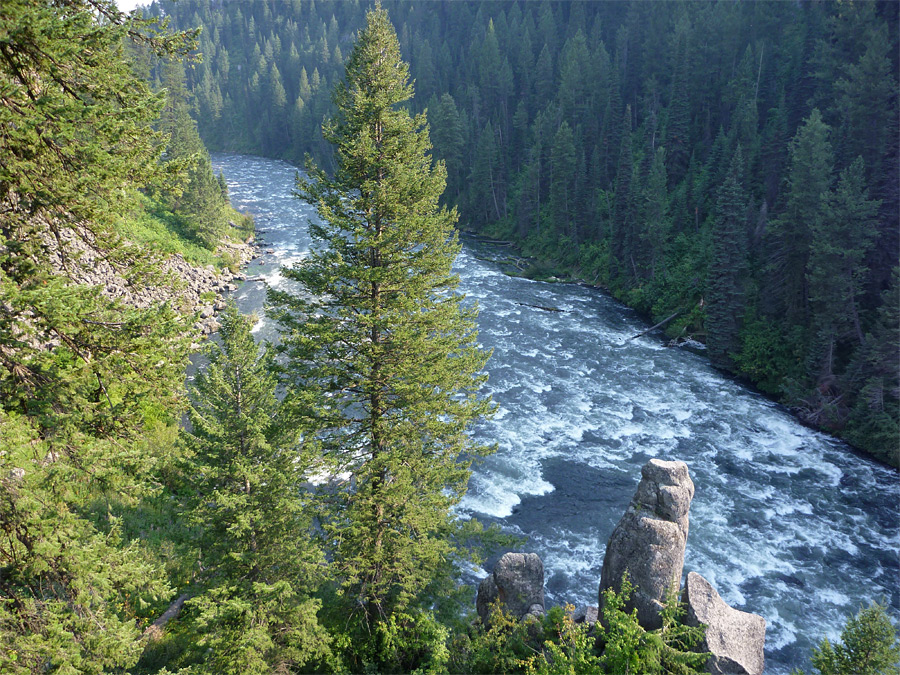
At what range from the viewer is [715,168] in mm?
52562

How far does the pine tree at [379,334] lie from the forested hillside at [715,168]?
2485 cm

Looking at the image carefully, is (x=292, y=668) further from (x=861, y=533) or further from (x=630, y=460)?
(x=861, y=533)

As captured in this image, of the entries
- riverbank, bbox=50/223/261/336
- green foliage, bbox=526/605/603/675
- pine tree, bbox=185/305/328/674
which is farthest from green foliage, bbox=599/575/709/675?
riverbank, bbox=50/223/261/336

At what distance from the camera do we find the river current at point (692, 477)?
19.7 meters

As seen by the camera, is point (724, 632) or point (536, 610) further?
point (536, 610)

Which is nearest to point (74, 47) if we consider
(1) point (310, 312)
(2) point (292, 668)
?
(1) point (310, 312)

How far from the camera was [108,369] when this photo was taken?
22.1 ft

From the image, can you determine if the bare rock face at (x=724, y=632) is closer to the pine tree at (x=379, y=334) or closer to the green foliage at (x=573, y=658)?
the green foliage at (x=573, y=658)

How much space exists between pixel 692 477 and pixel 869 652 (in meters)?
15.3

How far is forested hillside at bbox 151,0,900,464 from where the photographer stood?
30844 millimetres

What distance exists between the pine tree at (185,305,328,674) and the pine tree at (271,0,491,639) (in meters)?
0.97

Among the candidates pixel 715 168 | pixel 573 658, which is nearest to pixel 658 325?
pixel 715 168

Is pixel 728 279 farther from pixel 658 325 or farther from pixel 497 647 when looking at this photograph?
pixel 497 647

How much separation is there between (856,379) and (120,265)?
1322 inches
